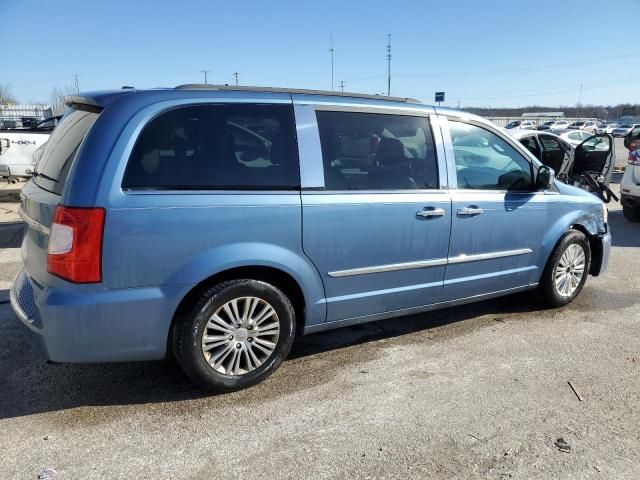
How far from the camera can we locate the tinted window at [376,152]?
3388 millimetres

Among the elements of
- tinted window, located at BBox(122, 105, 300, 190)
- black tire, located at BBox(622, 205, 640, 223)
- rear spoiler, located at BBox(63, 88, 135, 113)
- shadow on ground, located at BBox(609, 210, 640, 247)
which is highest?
rear spoiler, located at BBox(63, 88, 135, 113)

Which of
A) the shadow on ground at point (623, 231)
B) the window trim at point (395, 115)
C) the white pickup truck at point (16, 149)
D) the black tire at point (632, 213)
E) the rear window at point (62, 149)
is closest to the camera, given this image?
the rear window at point (62, 149)

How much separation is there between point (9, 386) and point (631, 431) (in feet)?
12.1

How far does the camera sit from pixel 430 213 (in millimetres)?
3693

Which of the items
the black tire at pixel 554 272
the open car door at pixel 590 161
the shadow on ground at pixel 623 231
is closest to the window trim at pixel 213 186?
the black tire at pixel 554 272

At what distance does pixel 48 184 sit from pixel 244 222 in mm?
1162

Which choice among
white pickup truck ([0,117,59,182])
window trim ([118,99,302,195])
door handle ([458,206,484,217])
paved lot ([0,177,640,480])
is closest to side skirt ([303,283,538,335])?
paved lot ([0,177,640,480])

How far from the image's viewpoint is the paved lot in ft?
8.35

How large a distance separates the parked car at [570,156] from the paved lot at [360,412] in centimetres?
551

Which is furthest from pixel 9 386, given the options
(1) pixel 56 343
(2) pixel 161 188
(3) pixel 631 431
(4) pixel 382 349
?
(3) pixel 631 431

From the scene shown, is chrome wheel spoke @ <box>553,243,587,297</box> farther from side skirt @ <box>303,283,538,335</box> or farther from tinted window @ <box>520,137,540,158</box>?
tinted window @ <box>520,137,540,158</box>

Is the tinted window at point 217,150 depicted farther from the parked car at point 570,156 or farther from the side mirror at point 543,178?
the parked car at point 570,156

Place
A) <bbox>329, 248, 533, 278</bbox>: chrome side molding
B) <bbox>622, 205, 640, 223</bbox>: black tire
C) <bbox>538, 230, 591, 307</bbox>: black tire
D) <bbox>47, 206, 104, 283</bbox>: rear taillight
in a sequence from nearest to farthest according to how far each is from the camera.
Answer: <bbox>47, 206, 104, 283</bbox>: rear taillight, <bbox>329, 248, 533, 278</bbox>: chrome side molding, <bbox>538, 230, 591, 307</bbox>: black tire, <bbox>622, 205, 640, 223</bbox>: black tire

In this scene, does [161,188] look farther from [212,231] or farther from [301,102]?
[301,102]
